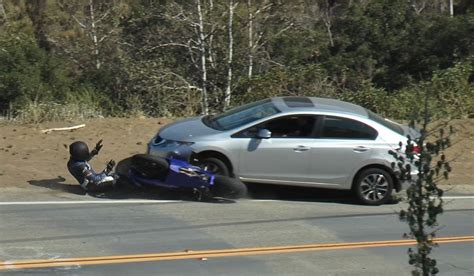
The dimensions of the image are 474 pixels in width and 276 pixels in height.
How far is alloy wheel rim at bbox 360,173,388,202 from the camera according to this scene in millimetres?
11555

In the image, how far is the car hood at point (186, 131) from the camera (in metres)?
11.3

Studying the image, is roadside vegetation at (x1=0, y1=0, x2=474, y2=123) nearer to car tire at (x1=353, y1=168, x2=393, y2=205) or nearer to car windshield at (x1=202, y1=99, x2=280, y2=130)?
car tire at (x1=353, y1=168, x2=393, y2=205)

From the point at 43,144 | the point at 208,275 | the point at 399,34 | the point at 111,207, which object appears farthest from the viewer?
the point at 399,34

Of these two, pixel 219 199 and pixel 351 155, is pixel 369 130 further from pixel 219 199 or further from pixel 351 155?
pixel 219 199

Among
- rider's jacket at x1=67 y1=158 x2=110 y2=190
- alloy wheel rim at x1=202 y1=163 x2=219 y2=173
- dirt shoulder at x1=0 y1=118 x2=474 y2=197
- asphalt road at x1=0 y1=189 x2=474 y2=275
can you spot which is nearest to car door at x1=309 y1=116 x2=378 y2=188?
asphalt road at x1=0 y1=189 x2=474 y2=275

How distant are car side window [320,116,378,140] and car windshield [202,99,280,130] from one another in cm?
76

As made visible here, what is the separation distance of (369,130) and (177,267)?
16.0 ft

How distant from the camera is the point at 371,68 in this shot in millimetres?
37438

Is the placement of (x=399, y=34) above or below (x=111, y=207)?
above

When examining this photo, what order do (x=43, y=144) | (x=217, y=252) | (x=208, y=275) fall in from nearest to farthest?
(x=208, y=275), (x=217, y=252), (x=43, y=144)

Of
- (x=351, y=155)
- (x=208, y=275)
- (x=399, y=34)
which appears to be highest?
(x=399, y=34)

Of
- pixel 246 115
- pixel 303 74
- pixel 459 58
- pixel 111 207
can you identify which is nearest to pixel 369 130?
pixel 246 115

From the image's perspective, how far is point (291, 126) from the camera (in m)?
11.6

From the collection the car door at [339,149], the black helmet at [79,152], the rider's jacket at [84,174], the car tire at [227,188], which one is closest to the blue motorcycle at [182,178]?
the car tire at [227,188]
